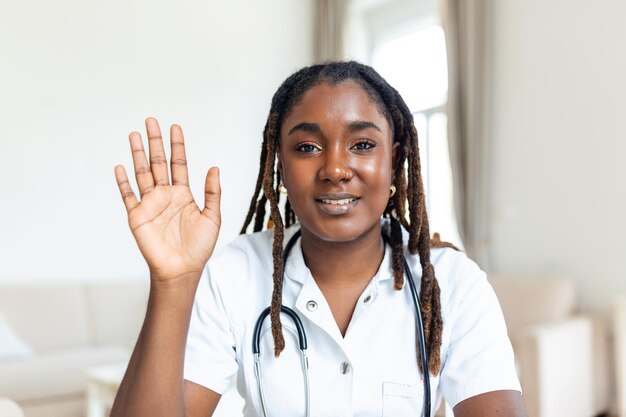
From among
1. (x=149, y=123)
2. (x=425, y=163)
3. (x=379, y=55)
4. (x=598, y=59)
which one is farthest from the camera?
(x=379, y=55)

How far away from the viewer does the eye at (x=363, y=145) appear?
A: 104 centimetres

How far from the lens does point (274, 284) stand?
1.07 m

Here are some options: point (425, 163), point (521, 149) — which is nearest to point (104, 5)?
point (425, 163)

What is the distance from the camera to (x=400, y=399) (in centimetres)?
100

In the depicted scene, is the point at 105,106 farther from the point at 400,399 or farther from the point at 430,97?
the point at 400,399

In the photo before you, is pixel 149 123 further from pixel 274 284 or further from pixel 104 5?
pixel 104 5

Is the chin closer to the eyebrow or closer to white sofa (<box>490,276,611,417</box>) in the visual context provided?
the eyebrow

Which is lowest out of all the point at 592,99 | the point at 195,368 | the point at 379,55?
the point at 195,368

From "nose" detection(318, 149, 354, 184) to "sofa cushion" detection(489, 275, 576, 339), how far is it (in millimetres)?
1871

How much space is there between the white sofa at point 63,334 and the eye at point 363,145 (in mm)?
1910

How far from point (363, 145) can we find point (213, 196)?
29cm

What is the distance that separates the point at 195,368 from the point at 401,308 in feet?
1.25

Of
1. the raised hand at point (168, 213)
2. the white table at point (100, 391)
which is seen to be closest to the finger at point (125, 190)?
the raised hand at point (168, 213)

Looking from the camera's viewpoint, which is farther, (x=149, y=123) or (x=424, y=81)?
(x=424, y=81)
